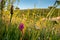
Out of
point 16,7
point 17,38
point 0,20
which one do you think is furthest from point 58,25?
point 17,38

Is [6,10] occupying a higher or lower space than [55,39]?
higher

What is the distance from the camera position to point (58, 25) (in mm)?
2689

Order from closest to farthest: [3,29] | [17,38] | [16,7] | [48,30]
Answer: [17,38], [3,29], [48,30], [16,7]

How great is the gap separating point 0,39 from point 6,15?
3.44 feet

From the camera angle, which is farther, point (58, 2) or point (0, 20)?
point (0, 20)

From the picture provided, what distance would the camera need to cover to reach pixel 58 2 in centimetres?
175

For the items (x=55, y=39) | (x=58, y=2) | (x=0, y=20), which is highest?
(x=58, y=2)

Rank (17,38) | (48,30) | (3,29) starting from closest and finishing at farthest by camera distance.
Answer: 1. (17,38)
2. (3,29)
3. (48,30)

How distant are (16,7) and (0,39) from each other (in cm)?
94

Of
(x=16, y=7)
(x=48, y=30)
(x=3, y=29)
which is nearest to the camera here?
(x=3, y=29)

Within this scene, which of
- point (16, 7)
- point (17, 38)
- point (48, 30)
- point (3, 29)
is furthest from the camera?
point (16, 7)

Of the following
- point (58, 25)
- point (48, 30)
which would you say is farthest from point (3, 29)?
point (58, 25)

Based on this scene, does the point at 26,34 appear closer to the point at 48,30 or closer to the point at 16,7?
the point at 48,30

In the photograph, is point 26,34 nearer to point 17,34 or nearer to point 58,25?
point 17,34
